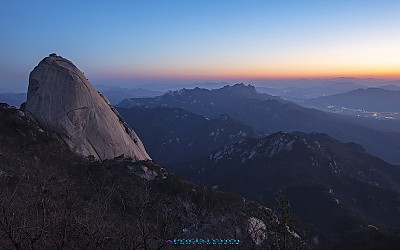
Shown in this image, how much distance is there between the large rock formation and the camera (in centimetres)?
5381

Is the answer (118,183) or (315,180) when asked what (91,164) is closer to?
(118,183)

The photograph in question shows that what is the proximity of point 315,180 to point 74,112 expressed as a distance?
119 metres

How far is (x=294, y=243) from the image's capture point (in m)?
20.2

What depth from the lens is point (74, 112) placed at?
55.4m

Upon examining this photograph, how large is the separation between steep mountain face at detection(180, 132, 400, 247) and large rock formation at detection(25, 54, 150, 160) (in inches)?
2314

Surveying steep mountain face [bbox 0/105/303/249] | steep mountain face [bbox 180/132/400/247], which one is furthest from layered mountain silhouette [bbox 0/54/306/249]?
→ steep mountain face [bbox 180/132/400/247]

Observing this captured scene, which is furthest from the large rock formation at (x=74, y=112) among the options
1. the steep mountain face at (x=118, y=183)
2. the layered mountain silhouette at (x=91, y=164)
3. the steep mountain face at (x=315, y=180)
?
the steep mountain face at (x=315, y=180)

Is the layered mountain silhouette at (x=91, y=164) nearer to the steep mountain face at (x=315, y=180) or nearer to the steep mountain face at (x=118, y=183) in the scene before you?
the steep mountain face at (x=118, y=183)

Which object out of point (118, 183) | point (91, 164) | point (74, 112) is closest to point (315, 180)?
point (118, 183)

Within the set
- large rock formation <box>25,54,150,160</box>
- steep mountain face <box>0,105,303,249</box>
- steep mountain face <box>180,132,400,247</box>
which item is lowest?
steep mountain face <box>180,132,400,247</box>

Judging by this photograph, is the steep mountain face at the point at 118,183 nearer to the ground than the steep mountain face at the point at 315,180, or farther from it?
farther from it

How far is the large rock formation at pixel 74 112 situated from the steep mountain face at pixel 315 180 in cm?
5877

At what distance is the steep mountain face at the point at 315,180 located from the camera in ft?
319

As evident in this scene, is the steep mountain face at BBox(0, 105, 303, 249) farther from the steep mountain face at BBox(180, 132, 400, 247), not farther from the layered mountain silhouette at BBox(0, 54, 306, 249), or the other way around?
the steep mountain face at BBox(180, 132, 400, 247)
